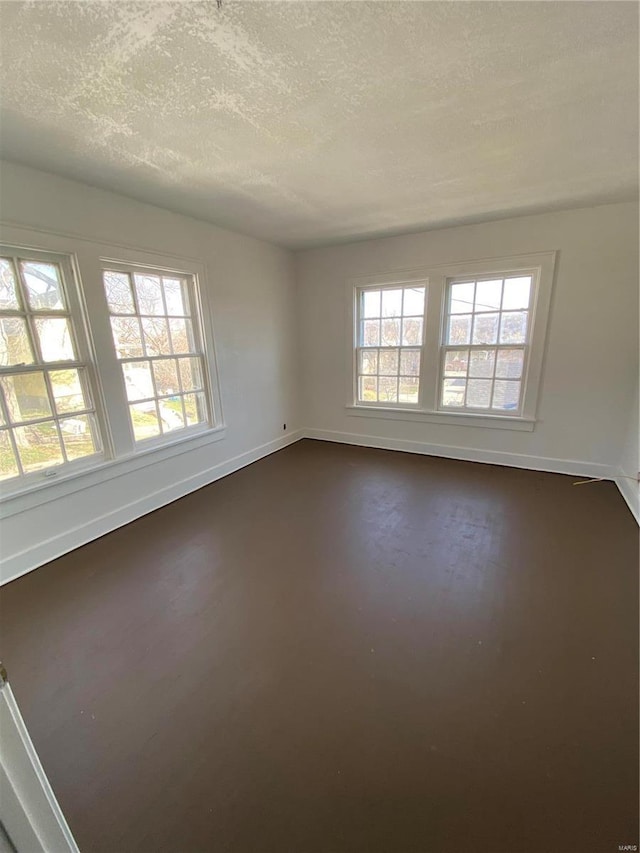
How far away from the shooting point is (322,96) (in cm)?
152

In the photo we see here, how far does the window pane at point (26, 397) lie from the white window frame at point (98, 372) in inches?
12.3

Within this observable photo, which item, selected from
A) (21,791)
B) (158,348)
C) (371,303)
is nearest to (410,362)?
(371,303)

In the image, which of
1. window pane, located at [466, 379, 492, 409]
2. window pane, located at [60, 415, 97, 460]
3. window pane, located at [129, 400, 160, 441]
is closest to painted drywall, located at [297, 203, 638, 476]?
window pane, located at [466, 379, 492, 409]

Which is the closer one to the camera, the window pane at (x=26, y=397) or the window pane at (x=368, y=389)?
the window pane at (x=26, y=397)

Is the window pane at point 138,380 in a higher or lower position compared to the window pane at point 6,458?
higher

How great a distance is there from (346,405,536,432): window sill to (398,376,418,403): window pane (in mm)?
139

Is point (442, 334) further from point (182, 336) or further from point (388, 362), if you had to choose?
point (182, 336)

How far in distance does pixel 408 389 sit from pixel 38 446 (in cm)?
360

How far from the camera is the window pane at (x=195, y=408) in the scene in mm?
3362

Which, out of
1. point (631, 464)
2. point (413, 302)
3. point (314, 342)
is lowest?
point (631, 464)

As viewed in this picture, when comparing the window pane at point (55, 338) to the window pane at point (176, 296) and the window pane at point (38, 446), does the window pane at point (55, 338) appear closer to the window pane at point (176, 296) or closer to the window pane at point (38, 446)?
the window pane at point (38, 446)

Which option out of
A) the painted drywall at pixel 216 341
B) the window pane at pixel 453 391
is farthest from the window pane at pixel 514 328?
the painted drywall at pixel 216 341

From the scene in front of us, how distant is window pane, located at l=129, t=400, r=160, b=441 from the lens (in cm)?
288

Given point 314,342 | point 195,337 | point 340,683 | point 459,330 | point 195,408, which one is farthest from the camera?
point 314,342
